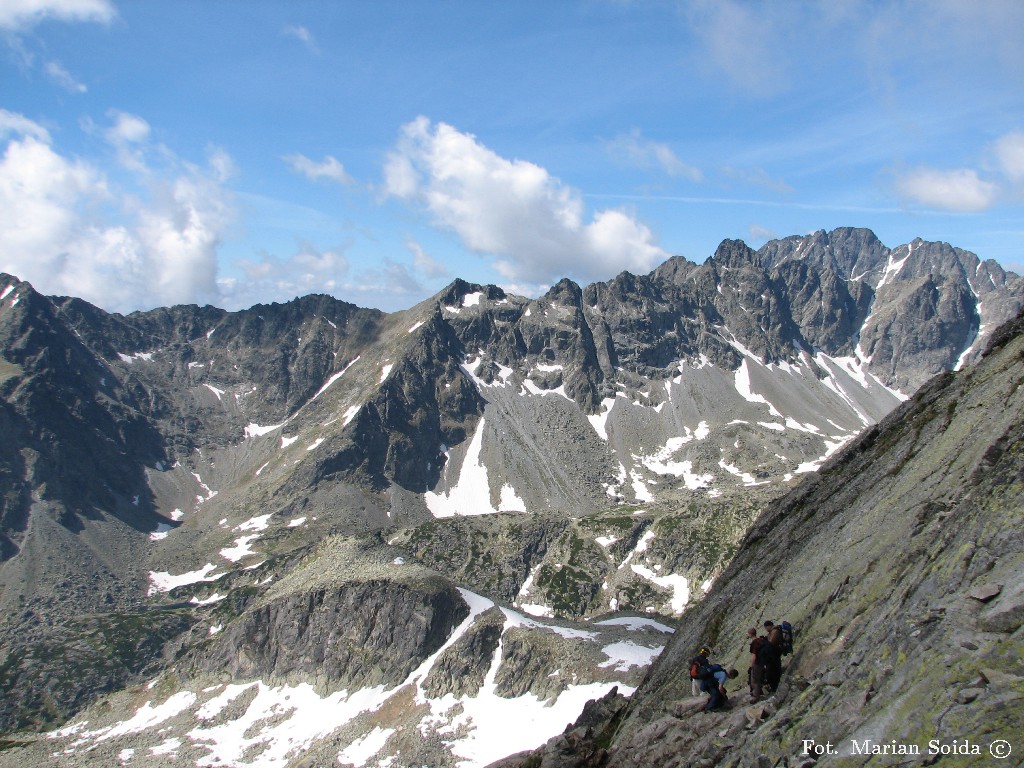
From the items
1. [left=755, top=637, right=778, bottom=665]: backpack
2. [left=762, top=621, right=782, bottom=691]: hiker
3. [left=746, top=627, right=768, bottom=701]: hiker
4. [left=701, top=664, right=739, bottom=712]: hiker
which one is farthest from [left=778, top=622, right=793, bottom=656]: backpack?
[left=701, top=664, right=739, bottom=712]: hiker

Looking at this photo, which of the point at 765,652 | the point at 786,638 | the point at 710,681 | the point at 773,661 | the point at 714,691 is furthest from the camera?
the point at 710,681

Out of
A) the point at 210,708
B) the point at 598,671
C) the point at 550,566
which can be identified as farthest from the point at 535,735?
the point at 550,566

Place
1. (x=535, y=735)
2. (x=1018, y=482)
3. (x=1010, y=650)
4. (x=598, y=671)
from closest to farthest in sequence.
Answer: (x=1010, y=650) < (x=1018, y=482) < (x=535, y=735) < (x=598, y=671)

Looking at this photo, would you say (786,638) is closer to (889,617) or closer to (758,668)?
(758,668)

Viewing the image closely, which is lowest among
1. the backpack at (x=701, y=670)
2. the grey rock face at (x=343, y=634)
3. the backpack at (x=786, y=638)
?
the grey rock face at (x=343, y=634)

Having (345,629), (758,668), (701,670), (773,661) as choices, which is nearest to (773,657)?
(773,661)

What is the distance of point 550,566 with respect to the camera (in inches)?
6939

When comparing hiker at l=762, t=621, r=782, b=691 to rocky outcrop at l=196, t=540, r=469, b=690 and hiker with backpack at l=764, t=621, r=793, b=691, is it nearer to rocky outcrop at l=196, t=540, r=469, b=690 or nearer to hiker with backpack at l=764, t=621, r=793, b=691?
hiker with backpack at l=764, t=621, r=793, b=691

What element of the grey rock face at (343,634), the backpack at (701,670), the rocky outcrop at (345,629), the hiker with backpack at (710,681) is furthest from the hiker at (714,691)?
the grey rock face at (343,634)

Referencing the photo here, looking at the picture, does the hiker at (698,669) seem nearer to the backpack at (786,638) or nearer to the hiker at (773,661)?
the hiker at (773,661)

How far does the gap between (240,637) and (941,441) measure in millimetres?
106867

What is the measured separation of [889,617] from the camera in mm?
19594

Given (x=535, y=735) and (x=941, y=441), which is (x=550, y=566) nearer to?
(x=535, y=735)

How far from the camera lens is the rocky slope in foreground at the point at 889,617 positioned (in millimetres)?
14875
